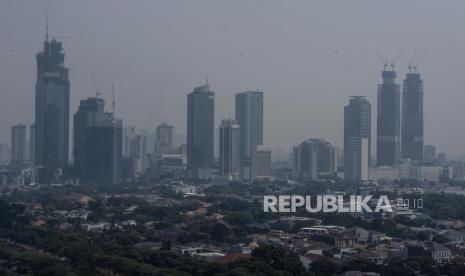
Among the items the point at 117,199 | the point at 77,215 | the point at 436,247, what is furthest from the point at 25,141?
the point at 436,247

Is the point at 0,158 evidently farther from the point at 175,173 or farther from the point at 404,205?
the point at 404,205

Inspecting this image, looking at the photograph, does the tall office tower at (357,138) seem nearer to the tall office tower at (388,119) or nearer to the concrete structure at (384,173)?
the concrete structure at (384,173)

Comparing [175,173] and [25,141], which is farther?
[25,141]

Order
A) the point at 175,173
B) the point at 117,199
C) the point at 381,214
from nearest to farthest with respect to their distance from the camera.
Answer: the point at 381,214 < the point at 117,199 < the point at 175,173

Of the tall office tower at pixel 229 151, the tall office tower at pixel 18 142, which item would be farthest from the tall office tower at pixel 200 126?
the tall office tower at pixel 18 142

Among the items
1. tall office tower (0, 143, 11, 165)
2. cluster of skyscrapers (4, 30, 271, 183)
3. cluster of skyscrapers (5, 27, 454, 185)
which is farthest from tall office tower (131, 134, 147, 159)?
tall office tower (0, 143, 11, 165)

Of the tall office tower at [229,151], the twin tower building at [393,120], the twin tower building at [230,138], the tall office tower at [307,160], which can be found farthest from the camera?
the twin tower building at [393,120]
